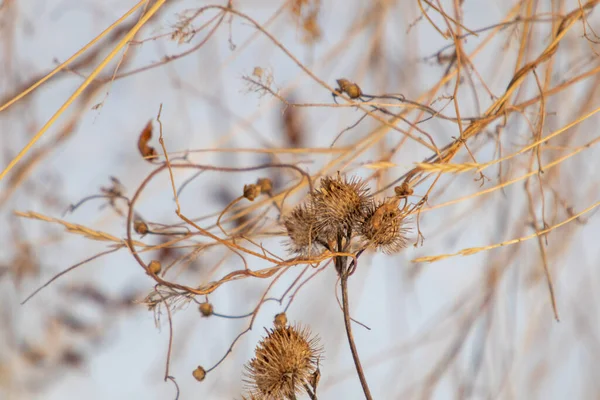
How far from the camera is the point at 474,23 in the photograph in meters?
0.97

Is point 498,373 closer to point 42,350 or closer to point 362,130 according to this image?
point 362,130

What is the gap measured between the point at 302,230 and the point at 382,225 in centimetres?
5

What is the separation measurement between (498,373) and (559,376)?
20 cm

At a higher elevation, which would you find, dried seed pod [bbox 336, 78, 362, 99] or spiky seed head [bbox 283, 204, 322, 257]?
dried seed pod [bbox 336, 78, 362, 99]

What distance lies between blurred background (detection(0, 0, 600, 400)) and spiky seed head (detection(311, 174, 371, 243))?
0.40 meters

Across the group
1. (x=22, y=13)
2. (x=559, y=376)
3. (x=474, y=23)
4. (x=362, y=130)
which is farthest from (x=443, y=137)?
(x=22, y=13)

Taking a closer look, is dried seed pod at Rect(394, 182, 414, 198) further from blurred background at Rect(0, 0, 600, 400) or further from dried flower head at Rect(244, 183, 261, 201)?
blurred background at Rect(0, 0, 600, 400)

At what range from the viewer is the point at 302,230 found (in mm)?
375

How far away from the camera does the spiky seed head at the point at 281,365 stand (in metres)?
0.34

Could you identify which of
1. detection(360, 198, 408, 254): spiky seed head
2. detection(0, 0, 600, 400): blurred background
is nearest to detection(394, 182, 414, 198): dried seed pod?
detection(360, 198, 408, 254): spiky seed head

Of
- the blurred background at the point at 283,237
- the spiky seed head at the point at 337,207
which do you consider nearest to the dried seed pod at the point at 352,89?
the spiky seed head at the point at 337,207

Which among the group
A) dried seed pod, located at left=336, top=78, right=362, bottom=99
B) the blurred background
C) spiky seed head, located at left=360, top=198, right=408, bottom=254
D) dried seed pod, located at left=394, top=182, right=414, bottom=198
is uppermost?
the blurred background

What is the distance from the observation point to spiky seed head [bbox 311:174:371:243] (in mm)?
347

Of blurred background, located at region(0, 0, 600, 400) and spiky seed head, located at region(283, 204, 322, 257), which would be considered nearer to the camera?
spiky seed head, located at region(283, 204, 322, 257)
